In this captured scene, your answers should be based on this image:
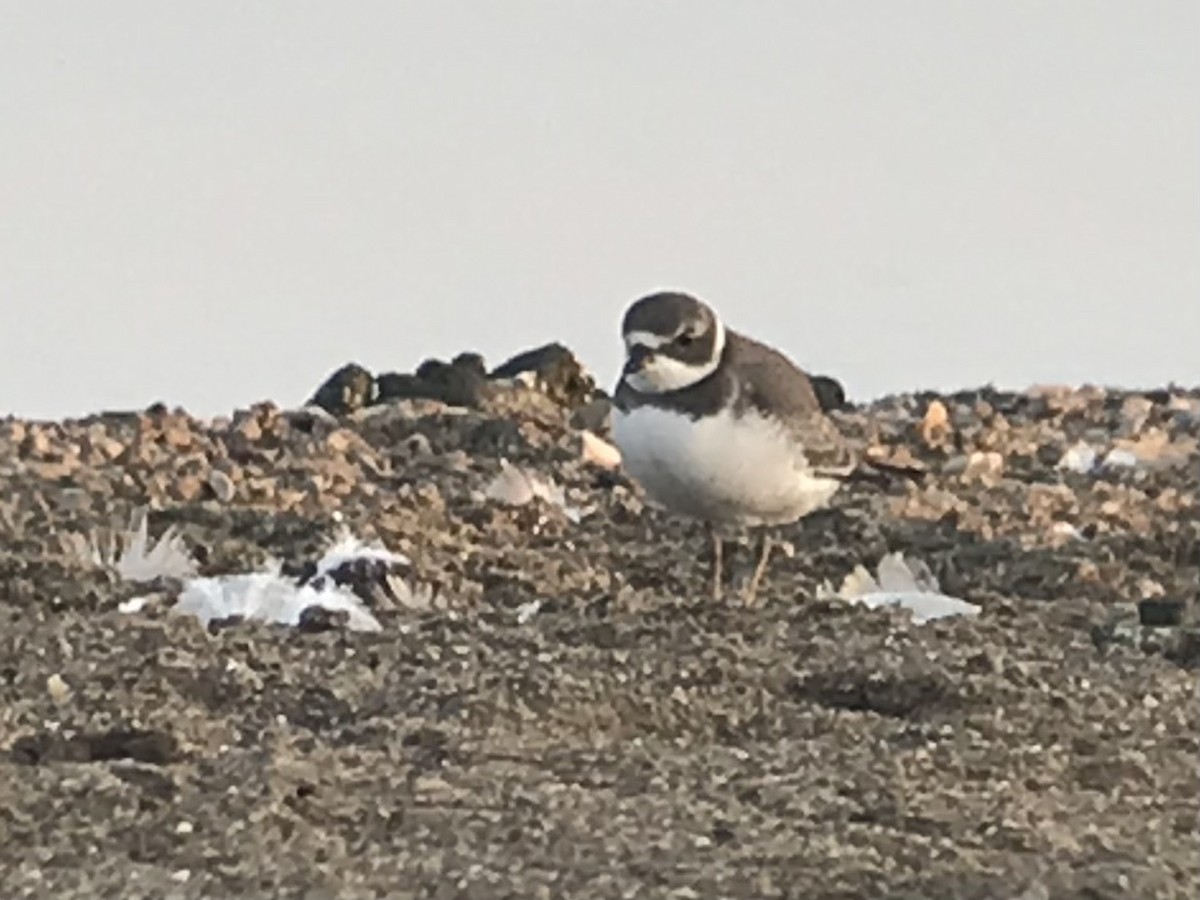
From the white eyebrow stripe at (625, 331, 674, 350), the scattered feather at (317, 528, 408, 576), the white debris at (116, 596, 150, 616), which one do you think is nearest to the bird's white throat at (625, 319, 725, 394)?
the white eyebrow stripe at (625, 331, 674, 350)

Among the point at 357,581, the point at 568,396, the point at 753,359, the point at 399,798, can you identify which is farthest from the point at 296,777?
the point at 568,396

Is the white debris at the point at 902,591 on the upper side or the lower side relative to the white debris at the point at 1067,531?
lower

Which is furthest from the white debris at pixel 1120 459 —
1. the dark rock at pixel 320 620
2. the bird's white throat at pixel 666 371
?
the dark rock at pixel 320 620

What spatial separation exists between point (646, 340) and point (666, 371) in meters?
0.22

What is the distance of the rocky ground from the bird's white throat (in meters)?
0.44

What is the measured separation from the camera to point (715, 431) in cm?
617

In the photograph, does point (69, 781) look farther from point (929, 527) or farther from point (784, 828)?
point (929, 527)

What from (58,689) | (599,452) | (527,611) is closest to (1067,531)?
(599,452)

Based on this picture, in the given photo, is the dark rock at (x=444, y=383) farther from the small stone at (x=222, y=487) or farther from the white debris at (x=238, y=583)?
the white debris at (x=238, y=583)

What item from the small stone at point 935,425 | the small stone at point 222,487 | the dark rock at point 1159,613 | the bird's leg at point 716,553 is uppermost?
the small stone at point 935,425

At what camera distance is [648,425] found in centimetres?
619

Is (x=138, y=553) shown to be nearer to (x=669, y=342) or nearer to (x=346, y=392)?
(x=669, y=342)

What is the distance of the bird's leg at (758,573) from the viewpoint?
5.75 meters

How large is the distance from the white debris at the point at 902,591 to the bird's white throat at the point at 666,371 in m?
0.59
